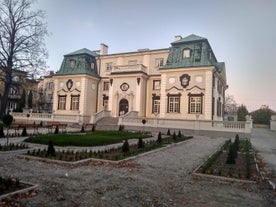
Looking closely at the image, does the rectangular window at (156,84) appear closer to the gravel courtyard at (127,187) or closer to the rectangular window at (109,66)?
the rectangular window at (109,66)

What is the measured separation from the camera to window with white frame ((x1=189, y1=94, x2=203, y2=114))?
2701 cm

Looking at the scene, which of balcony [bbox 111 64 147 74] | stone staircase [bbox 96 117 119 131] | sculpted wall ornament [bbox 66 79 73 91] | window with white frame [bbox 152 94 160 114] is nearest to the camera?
stone staircase [bbox 96 117 119 131]

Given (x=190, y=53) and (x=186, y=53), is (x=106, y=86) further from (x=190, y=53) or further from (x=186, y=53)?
(x=190, y=53)

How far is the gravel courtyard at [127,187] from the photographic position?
16.0ft

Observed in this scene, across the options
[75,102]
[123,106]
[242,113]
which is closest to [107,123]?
[123,106]

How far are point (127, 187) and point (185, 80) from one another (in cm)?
2319

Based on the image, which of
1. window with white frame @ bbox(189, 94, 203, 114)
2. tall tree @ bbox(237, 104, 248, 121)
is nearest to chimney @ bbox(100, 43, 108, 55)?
window with white frame @ bbox(189, 94, 203, 114)

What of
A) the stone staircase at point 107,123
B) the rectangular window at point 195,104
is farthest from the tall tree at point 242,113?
the stone staircase at point 107,123

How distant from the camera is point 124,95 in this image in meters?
31.8

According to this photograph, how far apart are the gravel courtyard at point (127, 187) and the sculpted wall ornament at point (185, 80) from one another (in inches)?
792

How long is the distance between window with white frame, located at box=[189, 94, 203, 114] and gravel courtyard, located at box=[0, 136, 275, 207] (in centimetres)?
1940

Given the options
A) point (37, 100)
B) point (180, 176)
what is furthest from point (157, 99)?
point (37, 100)

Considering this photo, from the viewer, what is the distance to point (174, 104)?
28.3 meters

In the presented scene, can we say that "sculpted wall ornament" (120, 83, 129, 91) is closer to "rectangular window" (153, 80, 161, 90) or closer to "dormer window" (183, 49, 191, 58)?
"rectangular window" (153, 80, 161, 90)
